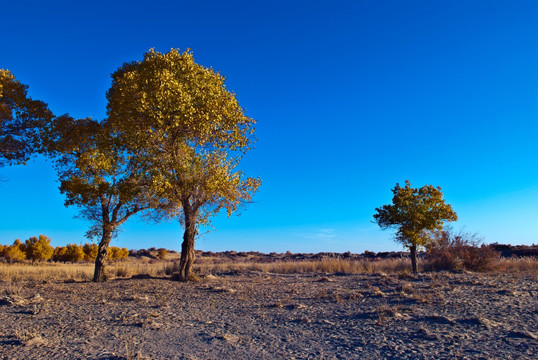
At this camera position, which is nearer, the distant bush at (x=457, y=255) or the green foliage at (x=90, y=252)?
the distant bush at (x=457, y=255)

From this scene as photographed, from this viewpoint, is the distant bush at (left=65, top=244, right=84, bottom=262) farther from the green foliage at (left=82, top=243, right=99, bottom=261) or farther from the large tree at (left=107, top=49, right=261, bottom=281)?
the large tree at (left=107, top=49, right=261, bottom=281)

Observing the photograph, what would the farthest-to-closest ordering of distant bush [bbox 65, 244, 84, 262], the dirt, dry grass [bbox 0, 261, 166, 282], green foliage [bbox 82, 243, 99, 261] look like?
green foliage [bbox 82, 243, 99, 261]
distant bush [bbox 65, 244, 84, 262]
dry grass [bbox 0, 261, 166, 282]
the dirt

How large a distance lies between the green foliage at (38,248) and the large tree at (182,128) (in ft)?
122

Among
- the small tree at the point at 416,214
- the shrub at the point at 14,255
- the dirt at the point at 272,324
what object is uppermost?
the small tree at the point at 416,214

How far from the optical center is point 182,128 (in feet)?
45.4

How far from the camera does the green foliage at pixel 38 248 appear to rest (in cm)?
4353

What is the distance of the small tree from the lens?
74.1 ft

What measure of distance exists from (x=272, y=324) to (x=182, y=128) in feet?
27.7


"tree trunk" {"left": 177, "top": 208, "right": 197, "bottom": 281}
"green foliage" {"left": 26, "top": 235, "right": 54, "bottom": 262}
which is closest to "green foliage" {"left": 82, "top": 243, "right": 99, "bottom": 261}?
"green foliage" {"left": 26, "top": 235, "right": 54, "bottom": 262}

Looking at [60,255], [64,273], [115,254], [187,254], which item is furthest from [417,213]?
[60,255]

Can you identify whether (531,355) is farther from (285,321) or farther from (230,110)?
(230,110)

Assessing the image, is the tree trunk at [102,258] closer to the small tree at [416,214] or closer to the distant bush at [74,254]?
Result: the small tree at [416,214]

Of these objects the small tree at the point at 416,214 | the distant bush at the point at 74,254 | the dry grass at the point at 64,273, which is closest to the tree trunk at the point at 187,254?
the dry grass at the point at 64,273

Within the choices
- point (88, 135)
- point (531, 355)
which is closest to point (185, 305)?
point (531, 355)
